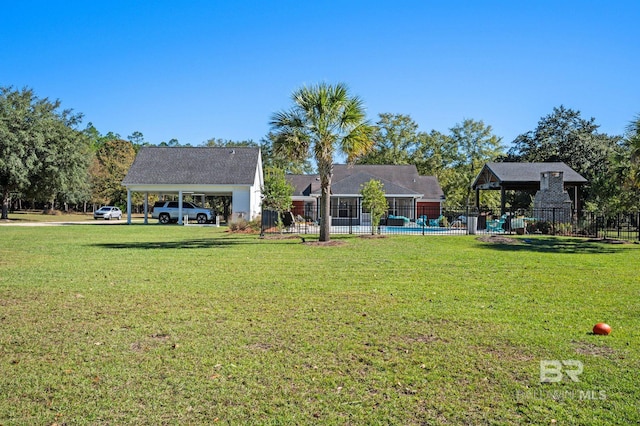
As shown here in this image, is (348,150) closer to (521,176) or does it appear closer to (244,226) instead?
(244,226)

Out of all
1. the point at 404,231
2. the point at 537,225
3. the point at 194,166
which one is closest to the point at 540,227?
the point at 537,225

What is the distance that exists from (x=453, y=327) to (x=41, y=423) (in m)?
4.26

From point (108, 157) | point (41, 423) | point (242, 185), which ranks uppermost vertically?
point (108, 157)

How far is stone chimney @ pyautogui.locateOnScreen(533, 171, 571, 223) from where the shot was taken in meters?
26.5

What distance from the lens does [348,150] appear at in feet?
57.5

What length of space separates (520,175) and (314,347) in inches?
1261

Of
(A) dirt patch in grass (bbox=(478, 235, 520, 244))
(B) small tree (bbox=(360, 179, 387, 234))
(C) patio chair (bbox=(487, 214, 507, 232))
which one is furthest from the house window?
(A) dirt patch in grass (bbox=(478, 235, 520, 244))

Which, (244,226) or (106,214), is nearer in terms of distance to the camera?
(244,226)

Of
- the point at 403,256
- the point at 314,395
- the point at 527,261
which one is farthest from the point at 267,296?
the point at 527,261

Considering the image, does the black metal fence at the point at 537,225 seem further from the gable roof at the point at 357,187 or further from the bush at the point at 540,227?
the gable roof at the point at 357,187

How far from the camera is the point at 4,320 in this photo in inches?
235

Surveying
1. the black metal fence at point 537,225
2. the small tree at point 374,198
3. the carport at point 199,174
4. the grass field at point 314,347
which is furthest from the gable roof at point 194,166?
the grass field at point 314,347

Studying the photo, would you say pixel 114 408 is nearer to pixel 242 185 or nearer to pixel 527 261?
pixel 527 261

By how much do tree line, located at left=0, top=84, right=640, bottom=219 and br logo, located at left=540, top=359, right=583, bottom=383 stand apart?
527 inches
